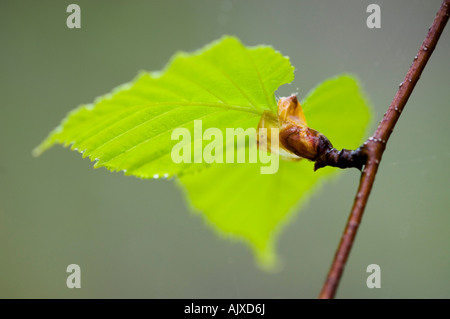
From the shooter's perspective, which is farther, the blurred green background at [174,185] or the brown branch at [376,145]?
the blurred green background at [174,185]

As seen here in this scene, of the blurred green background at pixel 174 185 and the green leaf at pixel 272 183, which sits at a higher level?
the blurred green background at pixel 174 185

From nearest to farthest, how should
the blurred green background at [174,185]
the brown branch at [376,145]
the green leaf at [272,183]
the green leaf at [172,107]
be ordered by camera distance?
the brown branch at [376,145]
the green leaf at [172,107]
the green leaf at [272,183]
the blurred green background at [174,185]

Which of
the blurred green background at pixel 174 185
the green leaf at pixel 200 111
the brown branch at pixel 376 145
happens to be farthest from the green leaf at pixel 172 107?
the blurred green background at pixel 174 185

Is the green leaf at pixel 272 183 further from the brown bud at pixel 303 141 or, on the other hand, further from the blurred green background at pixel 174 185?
the blurred green background at pixel 174 185

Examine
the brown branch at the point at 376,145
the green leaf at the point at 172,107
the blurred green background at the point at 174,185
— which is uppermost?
Answer: the blurred green background at the point at 174,185

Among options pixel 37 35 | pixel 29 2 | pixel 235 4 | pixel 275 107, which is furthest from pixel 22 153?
pixel 275 107

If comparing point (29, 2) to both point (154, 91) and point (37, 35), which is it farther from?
point (154, 91)

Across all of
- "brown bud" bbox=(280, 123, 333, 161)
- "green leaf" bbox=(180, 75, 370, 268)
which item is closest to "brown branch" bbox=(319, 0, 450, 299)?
"brown bud" bbox=(280, 123, 333, 161)

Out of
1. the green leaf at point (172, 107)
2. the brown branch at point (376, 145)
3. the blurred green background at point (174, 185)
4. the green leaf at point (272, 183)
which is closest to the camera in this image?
the brown branch at point (376, 145)
